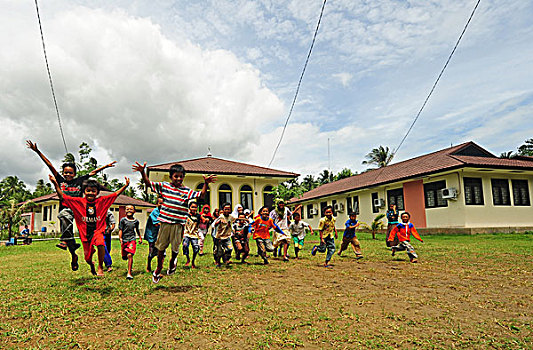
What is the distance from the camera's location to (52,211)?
39031 mm

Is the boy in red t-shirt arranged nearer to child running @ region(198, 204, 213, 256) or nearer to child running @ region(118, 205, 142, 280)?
child running @ region(118, 205, 142, 280)

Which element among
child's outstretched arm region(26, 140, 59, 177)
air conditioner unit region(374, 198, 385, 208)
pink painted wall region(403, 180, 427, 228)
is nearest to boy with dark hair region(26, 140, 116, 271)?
child's outstretched arm region(26, 140, 59, 177)

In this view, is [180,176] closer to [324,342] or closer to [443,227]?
[324,342]

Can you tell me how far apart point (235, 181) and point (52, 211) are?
22.5 metres

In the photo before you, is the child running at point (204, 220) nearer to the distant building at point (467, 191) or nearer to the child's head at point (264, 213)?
the child's head at point (264, 213)

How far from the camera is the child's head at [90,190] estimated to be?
616 cm

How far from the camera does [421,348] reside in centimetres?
341

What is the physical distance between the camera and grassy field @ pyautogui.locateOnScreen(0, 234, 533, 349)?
3.67 metres

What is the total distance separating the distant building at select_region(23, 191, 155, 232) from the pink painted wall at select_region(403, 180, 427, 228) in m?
25.9

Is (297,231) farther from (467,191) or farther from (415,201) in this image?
(415,201)

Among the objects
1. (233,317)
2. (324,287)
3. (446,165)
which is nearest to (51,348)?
(233,317)

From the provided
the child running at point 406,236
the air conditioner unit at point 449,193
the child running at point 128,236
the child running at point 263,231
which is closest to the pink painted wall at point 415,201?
the air conditioner unit at point 449,193

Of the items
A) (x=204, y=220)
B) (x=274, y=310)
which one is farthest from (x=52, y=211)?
(x=274, y=310)

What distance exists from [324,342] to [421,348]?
0.88 m
